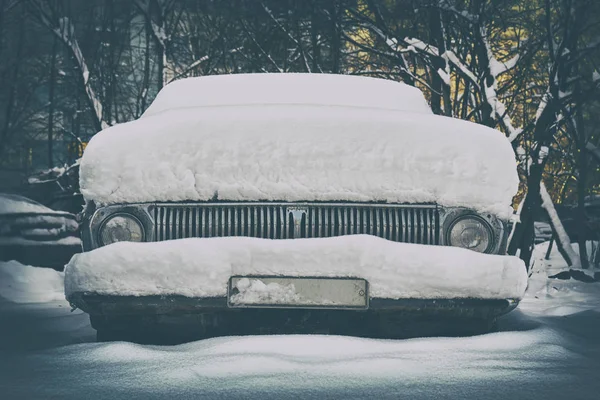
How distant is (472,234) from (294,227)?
0.77m

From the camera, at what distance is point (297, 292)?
3.36 meters

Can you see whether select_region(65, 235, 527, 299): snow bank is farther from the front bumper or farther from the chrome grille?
the chrome grille

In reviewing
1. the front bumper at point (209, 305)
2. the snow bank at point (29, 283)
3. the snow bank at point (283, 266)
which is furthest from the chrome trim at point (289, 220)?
the snow bank at point (29, 283)

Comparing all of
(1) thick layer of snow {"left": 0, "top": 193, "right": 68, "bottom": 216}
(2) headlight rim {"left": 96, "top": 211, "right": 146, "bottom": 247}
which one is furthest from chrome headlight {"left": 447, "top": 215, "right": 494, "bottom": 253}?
(1) thick layer of snow {"left": 0, "top": 193, "right": 68, "bottom": 216}

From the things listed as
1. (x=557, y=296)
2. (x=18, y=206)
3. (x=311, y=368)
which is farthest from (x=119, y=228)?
(x=18, y=206)

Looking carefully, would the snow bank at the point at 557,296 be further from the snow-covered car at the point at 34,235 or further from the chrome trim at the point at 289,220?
the snow-covered car at the point at 34,235

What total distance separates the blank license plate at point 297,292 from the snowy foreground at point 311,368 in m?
0.22

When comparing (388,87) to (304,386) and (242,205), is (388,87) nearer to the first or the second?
(242,205)

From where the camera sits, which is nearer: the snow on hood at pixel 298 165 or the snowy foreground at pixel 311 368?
the snowy foreground at pixel 311 368

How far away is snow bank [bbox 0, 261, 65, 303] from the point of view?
23.3 feet

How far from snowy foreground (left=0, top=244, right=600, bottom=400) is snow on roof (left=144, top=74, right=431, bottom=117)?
1730 mm

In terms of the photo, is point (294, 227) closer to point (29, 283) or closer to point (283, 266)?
point (283, 266)

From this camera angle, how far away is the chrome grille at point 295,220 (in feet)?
11.5

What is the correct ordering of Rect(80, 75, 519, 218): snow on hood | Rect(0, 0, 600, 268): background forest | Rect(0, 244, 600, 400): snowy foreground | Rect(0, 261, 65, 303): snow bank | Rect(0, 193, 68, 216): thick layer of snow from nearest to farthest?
Rect(0, 244, 600, 400): snowy foreground → Rect(80, 75, 519, 218): snow on hood → Rect(0, 261, 65, 303): snow bank → Rect(0, 0, 600, 268): background forest → Rect(0, 193, 68, 216): thick layer of snow
